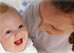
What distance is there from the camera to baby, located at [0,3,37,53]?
2.21ft

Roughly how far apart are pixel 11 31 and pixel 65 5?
0.30m

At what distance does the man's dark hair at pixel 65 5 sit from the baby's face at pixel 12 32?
10.0 inches

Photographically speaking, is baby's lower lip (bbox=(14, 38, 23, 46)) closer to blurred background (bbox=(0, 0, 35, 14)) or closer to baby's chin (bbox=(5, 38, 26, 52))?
baby's chin (bbox=(5, 38, 26, 52))

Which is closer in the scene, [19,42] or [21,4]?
[19,42]

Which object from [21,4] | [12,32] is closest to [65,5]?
[12,32]

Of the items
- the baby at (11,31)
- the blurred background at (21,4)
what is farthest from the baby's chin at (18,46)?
the blurred background at (21,4)

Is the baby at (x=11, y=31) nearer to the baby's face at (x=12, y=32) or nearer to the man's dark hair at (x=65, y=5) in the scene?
the baby's face at (x=12, y=32)

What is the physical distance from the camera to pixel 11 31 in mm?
695

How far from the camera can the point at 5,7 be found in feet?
2.23

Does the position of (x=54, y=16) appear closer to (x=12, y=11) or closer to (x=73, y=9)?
(x=73, y=9)

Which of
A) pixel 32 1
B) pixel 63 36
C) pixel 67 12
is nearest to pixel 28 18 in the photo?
pixel 32 1

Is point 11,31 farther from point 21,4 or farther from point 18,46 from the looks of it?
point 21,4

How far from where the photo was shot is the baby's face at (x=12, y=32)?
26.6 inches

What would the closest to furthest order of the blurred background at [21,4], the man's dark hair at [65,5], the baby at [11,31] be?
the man's dark hair at [65,5], the baby at [11,31], the blurred background at [21,4]
